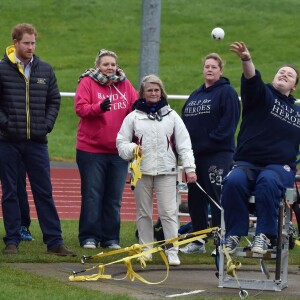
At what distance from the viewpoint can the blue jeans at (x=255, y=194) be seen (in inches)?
362

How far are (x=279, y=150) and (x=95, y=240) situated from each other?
11.0ft

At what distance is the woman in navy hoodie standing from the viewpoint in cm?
1178

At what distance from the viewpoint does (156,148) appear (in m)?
11.1

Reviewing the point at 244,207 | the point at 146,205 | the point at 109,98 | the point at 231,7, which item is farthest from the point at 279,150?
the point at 231,7

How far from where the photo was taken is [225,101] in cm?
1182

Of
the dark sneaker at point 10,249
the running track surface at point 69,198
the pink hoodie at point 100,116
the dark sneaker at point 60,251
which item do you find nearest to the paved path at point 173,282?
the dark sneaker at point 60,251

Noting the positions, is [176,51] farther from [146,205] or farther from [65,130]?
[146,205]

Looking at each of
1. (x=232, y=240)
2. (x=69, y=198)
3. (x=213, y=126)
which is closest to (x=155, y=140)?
(x=213, y=126)

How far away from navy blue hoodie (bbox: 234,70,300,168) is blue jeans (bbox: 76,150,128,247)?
9.41 ft

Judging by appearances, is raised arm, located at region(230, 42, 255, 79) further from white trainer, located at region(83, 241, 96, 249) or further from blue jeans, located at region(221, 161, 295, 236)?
white trainer, located at region(83, 241, 96, 249)

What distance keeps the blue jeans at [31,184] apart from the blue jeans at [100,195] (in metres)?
0.82

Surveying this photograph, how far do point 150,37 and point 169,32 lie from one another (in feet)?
110

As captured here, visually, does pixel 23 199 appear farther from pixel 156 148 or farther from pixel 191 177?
pixel 191 177

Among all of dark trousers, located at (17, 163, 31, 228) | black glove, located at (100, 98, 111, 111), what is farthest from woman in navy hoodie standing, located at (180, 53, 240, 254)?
dark trousers, located at (17, 163, 31, 228)
